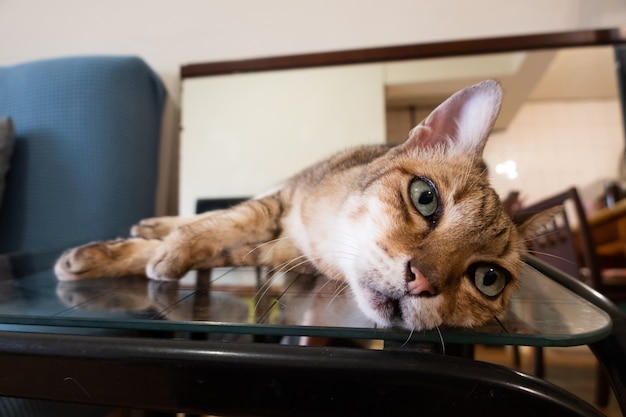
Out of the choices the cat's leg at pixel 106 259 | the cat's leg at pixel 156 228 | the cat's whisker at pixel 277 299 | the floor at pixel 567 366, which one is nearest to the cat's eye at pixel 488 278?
the cat's whisker at pixel 277 299

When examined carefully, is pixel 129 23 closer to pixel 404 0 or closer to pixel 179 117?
pixel 179 117

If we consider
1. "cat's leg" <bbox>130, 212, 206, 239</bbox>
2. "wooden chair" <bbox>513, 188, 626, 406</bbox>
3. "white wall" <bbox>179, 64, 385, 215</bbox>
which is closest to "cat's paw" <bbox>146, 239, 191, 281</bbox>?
"cat's leg" <bbox>130, 212, 206, 239</bbox>

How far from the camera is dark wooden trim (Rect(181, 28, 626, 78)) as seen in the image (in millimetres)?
1612

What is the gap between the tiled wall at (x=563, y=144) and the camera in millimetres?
1721

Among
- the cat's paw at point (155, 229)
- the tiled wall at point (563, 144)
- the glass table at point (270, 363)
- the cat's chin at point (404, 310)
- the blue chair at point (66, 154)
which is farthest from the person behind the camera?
the tiled wall at point (563, 144)

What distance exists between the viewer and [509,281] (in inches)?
23.2

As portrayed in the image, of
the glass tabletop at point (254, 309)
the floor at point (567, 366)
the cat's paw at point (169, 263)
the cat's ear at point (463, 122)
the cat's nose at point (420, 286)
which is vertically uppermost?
the cat's ear at point (463, 122)

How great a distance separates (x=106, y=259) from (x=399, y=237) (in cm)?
52

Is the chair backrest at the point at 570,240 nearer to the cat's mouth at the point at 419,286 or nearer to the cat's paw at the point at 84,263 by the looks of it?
the cat's mouth at the point at 419,286

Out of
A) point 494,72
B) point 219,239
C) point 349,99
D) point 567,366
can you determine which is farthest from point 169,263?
point 567,366

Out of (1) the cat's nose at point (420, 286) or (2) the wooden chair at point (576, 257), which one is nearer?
(1) the cat's nose at point (420, 286)

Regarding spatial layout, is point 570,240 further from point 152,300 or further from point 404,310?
point 152,300

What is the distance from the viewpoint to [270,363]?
35 cm

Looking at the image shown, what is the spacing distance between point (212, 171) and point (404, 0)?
102 centimetres
